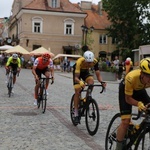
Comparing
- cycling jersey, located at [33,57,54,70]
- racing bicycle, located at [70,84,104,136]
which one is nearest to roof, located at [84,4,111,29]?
cycling jersey, located at [33,57,54,70]

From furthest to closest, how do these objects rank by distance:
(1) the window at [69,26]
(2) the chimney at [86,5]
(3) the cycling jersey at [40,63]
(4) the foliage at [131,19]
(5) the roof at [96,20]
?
(2) the chimney at [86,5] → (5) the roof at [96,20] → (1) the window at [69,26] → (4) the foliage at [131,19] → (3) the cycling jersey at [40,63]

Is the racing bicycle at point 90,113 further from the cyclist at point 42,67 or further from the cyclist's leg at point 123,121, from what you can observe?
the cyclist at point 42,67

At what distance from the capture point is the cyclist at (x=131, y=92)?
194 inches

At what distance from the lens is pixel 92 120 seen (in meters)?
7.96

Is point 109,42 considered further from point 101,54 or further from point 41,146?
point 41,146

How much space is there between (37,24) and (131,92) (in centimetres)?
5281

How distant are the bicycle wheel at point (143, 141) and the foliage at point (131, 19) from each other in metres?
50.6

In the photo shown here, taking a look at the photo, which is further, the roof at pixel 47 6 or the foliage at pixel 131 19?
the roof at pixel 47 6

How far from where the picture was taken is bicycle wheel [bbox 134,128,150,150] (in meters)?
4.94

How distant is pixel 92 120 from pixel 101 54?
5536 cm

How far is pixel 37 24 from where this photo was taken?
57.0 m

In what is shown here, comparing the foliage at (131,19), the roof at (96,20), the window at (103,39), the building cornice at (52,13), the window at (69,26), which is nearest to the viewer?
the foliage at (131,19)

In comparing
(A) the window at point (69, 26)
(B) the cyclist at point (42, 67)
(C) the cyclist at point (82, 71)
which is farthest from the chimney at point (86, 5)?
(C) the cyclist at point (82, 71)

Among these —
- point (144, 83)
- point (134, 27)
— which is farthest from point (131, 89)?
point (134, 27)
